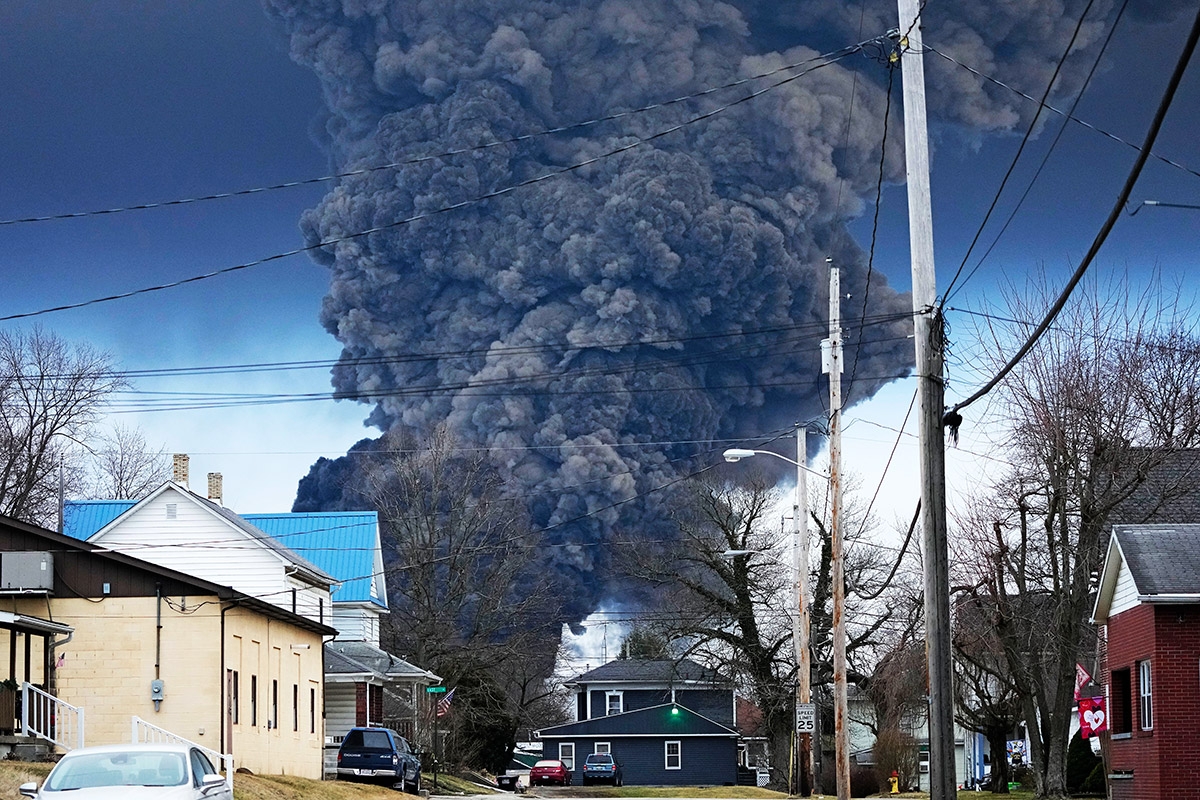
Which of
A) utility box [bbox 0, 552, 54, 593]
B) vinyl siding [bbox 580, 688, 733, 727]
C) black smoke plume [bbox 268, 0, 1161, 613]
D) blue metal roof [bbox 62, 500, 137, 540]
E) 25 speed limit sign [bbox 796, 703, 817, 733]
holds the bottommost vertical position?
vinyl siding [bbox 580, 688, 733, 727]

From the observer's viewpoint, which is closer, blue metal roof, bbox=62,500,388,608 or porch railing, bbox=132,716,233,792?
porch railing, bbox=132,716,233,792

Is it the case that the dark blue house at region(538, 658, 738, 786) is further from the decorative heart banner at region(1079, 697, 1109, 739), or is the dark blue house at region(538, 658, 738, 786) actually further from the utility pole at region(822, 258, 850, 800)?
the utility pole at region(822, 258, 850, 800)

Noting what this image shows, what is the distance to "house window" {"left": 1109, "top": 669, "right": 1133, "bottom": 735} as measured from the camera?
29766mm

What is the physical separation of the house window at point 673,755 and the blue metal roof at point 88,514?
39.8 metres

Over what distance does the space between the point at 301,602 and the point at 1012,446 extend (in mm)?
25562

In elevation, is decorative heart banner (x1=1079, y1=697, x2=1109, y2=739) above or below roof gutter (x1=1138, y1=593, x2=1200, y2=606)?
below

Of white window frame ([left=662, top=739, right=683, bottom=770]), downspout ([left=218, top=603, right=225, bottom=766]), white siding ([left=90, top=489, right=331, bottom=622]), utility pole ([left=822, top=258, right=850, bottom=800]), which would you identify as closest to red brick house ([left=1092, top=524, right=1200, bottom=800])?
utility pole ([left=822, top=258, right=850, bottom=800])

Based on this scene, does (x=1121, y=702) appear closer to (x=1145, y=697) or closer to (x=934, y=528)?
Answer: (x=1145, y=697)

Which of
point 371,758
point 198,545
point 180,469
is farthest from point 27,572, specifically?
point 180,469

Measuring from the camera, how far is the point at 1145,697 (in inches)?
1119

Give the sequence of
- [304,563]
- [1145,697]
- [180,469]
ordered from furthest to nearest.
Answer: [180,469] → [304,563] → [1145,697]

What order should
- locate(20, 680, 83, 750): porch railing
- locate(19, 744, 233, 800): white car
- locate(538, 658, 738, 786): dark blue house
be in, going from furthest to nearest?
locate(538, 658, 738, 786): dark blue house → locate(20, 680, 83, 750): porch railing → locate(19, 744, 233, 800): white car

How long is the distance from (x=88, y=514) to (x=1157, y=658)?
1561 inches

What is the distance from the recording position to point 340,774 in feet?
141
